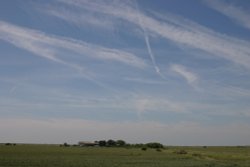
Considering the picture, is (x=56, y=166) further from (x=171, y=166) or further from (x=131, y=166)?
(x=171, y=166)

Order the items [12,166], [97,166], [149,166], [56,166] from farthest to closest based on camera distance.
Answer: [149,166], [97,166], [56,166], [12,166]

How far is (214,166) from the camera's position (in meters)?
63.9

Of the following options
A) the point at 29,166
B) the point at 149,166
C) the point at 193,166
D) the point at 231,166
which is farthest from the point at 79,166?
the point at 231,166

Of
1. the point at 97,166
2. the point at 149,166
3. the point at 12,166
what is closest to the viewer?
the point at 12,166

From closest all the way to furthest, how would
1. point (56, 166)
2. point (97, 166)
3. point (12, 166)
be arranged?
point (12, 166), point (56, 166), point (97, 166)

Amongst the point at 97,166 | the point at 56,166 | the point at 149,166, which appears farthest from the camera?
the point at 149,166

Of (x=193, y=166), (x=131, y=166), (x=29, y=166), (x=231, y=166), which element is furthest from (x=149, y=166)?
(x=29, y=166)

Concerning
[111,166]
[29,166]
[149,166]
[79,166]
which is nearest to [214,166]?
[149,166]

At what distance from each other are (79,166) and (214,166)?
2045 centimetres

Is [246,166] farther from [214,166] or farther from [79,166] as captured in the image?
[79,166]

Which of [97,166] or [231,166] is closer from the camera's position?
[97,166]

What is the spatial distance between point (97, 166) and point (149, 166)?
8117mm

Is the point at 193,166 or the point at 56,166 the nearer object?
the point at 56,166

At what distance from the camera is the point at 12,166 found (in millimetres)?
49938
